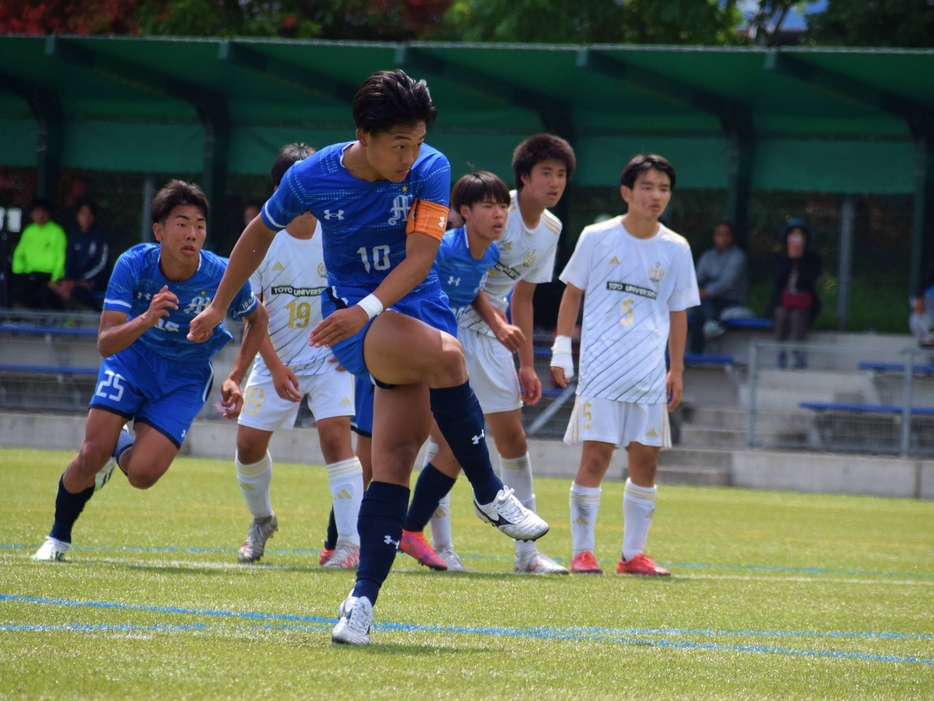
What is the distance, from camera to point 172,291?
6738 mm

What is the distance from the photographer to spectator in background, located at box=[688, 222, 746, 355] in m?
17.8

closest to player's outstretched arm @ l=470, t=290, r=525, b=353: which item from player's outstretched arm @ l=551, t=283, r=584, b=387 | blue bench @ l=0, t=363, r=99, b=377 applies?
player's outstretched arm @ l=551, t=283, r=584, b=387

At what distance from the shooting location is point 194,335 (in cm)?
499

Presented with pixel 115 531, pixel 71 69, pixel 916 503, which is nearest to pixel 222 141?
pixel 71 69

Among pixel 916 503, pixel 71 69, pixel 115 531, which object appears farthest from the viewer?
pixel 71 69

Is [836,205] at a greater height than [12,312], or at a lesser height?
greater

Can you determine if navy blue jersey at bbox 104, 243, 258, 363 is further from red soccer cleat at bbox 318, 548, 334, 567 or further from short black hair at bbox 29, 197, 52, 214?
short black hair at bbox 29, 197, 52, 214

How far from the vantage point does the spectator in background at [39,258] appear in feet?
61.6

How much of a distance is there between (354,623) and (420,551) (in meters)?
2.69

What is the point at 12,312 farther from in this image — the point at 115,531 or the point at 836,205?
the point at 836,205

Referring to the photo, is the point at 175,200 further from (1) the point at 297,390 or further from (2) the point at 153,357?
(1) the point at 297,390

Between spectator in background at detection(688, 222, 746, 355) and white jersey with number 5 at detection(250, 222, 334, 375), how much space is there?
10.9 meters

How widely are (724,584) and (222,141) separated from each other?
15.4 m

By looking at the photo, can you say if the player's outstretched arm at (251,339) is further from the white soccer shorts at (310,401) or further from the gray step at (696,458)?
the gray step at (696,458)
